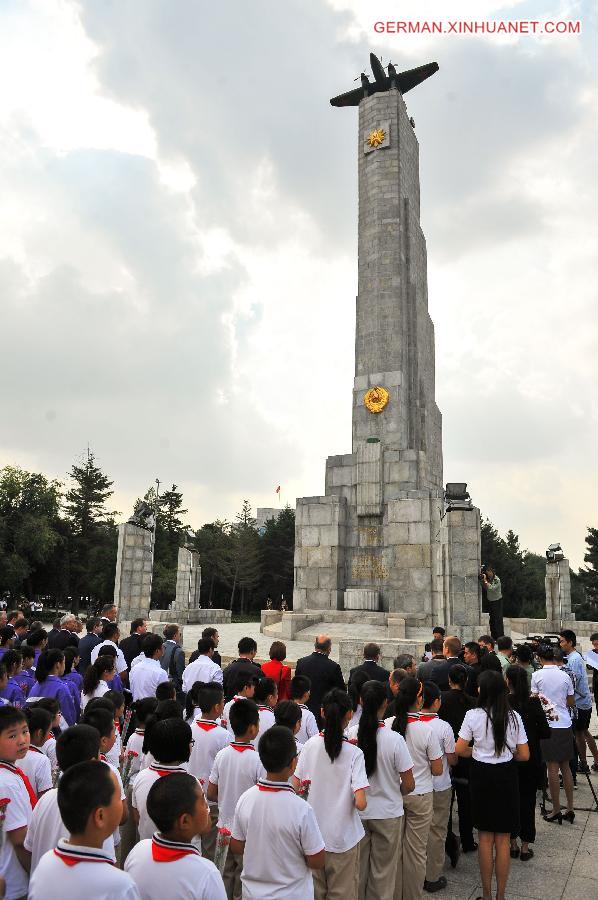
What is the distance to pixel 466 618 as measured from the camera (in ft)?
50.0

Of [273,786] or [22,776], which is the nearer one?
[273,786]

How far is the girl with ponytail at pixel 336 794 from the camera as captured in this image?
3617 millimetres

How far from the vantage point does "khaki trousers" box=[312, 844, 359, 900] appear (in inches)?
142

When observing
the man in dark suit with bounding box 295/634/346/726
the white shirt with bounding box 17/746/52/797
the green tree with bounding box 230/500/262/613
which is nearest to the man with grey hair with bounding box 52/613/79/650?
the man in dark suit with bounding box 295/634/346/726

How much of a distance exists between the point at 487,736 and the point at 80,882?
3.35 m

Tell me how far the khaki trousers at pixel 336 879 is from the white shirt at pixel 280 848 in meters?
0.65

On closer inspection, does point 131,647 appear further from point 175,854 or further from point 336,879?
point 175,854

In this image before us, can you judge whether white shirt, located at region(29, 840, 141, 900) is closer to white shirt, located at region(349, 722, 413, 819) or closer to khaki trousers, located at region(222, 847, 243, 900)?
khaki trousers, located at region(222, 847, 243, 900)

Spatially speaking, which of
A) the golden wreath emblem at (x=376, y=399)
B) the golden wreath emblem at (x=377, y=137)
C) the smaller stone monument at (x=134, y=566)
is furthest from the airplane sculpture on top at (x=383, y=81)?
the smaller stone monument at (x=134, y=566)

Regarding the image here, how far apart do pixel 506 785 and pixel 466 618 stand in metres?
11.2

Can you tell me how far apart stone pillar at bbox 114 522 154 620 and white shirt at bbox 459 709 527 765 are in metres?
15.9

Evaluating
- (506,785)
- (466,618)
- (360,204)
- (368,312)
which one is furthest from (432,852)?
(360,204)

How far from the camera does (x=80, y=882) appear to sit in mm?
2109

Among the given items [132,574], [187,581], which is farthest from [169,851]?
[187,581]
